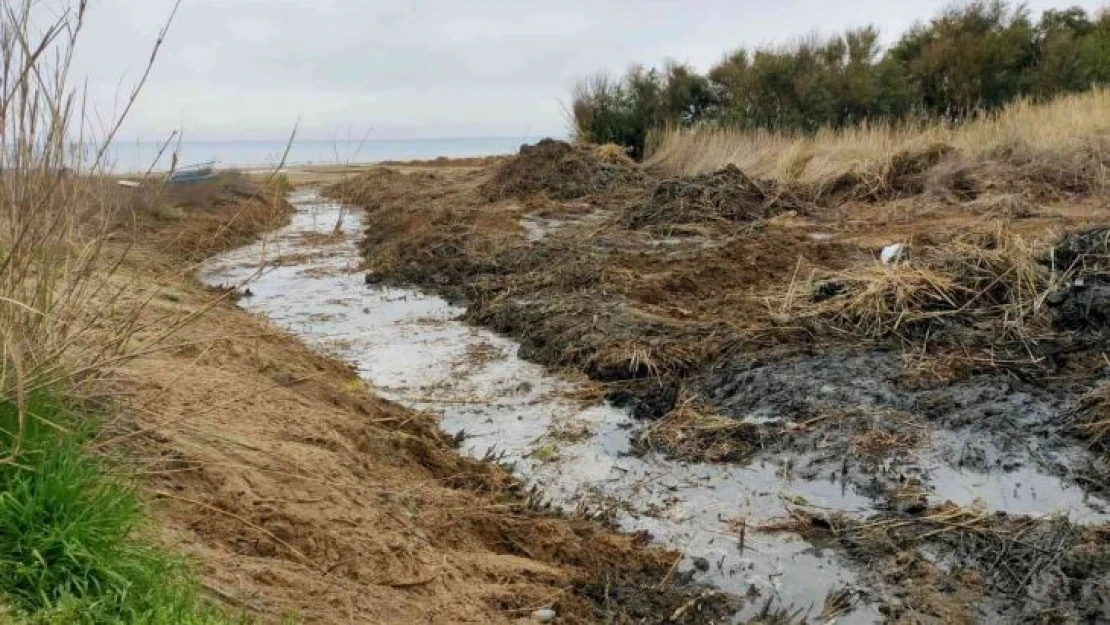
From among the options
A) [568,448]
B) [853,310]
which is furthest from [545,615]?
[853,310]

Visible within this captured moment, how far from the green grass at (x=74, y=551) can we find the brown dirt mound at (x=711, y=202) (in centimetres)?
1000

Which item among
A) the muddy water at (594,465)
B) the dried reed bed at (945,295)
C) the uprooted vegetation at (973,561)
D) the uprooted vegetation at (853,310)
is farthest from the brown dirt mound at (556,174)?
the uprooted vegetation at (973,561)

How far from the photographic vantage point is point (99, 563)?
2.27 meters

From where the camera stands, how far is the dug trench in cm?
366

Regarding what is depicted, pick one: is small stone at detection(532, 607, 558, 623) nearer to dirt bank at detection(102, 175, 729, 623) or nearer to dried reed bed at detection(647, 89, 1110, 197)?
dirt bank at detection(102, 175, 729, 623)

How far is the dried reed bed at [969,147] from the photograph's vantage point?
12.5 meters

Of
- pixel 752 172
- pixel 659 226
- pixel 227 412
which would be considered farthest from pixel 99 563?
pixel 752 172

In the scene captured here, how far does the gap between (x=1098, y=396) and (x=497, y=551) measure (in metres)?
3.38

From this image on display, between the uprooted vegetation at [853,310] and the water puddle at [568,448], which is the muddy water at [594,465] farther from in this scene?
the uprooted vegetation at [853,310]

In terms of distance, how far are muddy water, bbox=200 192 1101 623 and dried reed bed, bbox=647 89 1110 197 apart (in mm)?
8607

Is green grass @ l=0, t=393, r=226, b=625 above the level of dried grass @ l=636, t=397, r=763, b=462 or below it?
above

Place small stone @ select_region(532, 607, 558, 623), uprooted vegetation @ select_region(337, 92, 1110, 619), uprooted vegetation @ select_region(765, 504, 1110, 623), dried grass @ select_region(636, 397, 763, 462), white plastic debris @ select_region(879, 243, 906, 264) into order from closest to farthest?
small stone @ select_region(532, 607, 558, 623) → uprooted vegetation @ select_region(765, 504, 1110, 623) → uprooted vegetation @ select_region(337, 92, 1110, 619) → dried grass @ select_region(636, 397, 763, 462) → white plastic debris @ select_region(879, 243, 906, 264)

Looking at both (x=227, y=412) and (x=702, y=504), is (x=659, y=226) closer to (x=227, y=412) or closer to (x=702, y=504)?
(x=702, y=504)

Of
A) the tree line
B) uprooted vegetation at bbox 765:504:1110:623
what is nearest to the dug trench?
uprooted vegetation at bbox 765:504:1110:623
